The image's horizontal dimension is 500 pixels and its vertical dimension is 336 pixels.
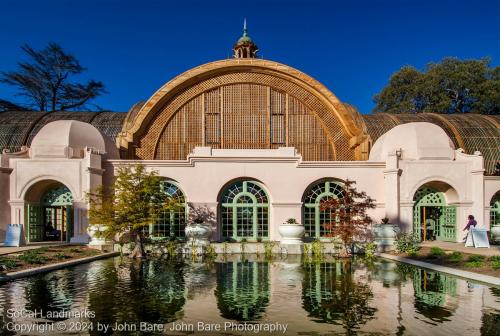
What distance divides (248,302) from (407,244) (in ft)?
32.8

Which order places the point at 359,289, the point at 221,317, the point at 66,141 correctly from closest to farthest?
the point at 221,317 → the point at 359,289 → the point at 66,141

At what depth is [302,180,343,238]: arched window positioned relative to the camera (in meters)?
20.7

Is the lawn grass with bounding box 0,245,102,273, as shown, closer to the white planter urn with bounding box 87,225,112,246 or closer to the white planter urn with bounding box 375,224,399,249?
the white planter urn with bounding box 87,225,112,246

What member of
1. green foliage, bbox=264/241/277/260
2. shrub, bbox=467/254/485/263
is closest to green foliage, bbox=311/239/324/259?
green foliage, bbox=264/241/277/260

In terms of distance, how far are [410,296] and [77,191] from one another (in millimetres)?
15040

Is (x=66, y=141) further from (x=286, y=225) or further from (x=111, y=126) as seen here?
(x=286, y=225)

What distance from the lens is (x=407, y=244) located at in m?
16.9

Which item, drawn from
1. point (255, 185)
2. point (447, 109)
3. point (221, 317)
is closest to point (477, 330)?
point (221, 317)

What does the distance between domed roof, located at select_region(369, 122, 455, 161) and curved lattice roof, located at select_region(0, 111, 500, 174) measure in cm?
412

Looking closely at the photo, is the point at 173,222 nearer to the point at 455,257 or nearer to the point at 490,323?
the point at 455,257

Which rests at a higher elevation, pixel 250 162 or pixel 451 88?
pixel 451 88

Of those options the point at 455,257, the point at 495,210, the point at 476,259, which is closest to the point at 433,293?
the point at 476,259

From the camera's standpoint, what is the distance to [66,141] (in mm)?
20312

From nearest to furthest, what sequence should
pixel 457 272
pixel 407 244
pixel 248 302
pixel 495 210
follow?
pixel 248 302, pixel 457 272, pixel 407 244, pixel 495 210
